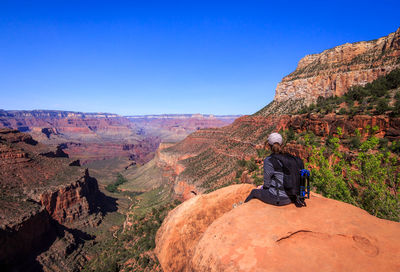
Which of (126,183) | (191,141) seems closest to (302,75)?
(191,141)

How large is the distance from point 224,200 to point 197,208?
138 cm

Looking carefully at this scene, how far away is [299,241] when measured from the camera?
4914 mm

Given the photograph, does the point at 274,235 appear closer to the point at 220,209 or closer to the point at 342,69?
the point at 220,209

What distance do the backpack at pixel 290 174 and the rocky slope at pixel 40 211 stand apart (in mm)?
39175

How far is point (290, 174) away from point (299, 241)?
69.3 inches

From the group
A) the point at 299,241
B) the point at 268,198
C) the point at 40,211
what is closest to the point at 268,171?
the point at 268,198

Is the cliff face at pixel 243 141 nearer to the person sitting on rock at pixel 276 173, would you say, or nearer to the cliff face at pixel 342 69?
the cliff face at pixel 342 69

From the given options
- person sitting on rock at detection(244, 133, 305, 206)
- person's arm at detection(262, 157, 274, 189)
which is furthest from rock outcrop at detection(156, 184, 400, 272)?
person's arm at detection(262, 157, 274, 189)

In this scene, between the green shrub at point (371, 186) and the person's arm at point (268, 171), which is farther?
the green shrub at point (371, 186)

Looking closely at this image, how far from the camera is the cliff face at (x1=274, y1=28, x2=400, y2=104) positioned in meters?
48.0

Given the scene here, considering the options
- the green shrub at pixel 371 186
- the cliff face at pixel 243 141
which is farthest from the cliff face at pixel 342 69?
the green shrub at pixel 371 186

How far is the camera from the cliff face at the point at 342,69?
4800 centimetres

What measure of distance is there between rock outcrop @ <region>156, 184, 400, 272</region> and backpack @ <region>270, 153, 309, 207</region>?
1.50 ft

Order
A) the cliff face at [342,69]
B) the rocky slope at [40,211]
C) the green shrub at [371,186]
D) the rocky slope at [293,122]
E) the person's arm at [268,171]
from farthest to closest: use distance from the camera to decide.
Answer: the cliff face at [342,69] → the rocky slope at [40,211] → the rocky slope at [293,122] → the green shrub at [371,186] → the person's arm at [268,171]
